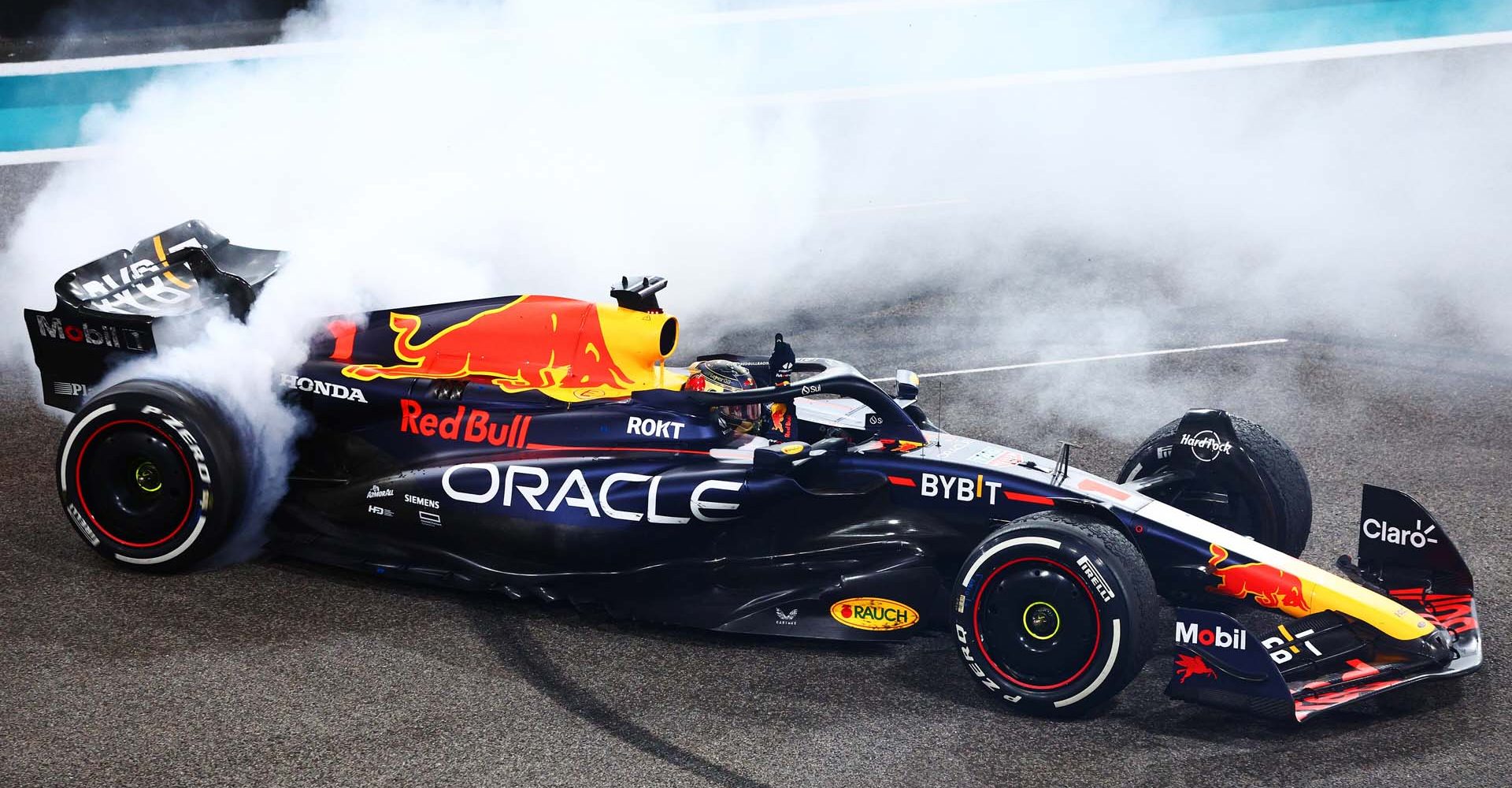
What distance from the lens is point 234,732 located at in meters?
4.93

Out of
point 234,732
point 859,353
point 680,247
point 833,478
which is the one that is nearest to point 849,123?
point 680,247

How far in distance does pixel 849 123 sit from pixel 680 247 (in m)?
3.57

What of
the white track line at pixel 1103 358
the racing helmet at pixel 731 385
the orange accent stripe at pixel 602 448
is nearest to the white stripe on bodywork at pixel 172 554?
Result: the orange accent stripe at pixel 602 448

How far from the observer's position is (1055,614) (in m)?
4.93

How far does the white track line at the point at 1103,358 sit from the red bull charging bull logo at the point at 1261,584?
3.72 meters

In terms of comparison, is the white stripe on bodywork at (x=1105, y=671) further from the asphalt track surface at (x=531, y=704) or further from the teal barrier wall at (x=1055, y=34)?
the teal barrier wall at (x=1055, y=34)

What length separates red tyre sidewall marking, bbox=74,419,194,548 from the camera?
5918 mm

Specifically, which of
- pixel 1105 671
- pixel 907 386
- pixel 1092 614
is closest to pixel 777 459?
pixel 907 386

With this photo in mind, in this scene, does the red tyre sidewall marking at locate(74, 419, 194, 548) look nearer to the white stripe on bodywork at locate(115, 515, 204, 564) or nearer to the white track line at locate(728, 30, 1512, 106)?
the white stripe on bodywork at locate(115, 515, 204, 564)

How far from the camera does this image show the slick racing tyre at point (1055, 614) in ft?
15.8

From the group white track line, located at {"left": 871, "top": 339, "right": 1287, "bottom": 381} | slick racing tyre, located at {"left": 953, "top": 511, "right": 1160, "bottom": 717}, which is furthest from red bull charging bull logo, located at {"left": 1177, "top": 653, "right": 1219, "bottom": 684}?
white track line, located at {"left": 871, "top": 339, "right": 1287, "bottom": 381}

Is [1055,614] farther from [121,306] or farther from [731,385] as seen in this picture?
[121,306]

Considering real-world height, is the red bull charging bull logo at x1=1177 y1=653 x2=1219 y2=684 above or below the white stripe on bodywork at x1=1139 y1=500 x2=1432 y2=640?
below

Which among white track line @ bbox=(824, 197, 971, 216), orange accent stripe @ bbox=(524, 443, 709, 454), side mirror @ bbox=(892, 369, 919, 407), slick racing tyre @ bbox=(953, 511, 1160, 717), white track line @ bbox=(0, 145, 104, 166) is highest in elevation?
white track line @ bbox=(0, 145, 104, 166)
